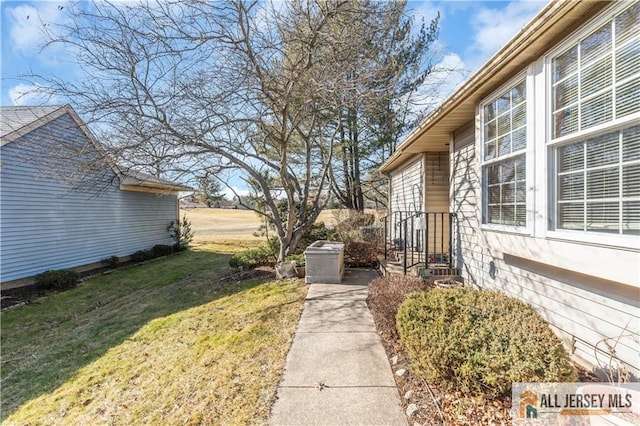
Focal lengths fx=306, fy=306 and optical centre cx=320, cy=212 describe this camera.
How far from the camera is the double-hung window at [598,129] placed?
232cm

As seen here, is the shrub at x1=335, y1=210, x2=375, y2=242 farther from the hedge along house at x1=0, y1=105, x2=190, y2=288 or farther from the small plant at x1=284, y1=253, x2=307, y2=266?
the hedge along house at x1=0, y1=105, x2=190, y2=288

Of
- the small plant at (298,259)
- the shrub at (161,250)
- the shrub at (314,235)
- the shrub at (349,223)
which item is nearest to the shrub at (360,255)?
the shrub at (349,223)

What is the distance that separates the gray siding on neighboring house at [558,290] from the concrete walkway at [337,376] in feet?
6.02

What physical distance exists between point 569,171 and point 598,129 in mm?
486

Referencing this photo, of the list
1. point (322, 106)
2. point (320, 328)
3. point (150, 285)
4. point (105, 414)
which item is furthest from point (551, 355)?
point (150, 285)

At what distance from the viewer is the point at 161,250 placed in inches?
561

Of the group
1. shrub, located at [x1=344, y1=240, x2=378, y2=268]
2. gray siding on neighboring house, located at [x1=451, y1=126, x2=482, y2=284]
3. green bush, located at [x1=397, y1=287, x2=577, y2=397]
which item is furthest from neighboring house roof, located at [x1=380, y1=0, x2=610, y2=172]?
shrub, located at [x1=344, y1=240, x2=378, y2=268]

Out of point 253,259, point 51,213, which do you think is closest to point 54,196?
point 51,213

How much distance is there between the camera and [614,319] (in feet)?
8.38

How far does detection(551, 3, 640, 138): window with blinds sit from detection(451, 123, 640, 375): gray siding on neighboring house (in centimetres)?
115

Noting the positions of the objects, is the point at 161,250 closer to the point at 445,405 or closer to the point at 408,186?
the point at 408,186

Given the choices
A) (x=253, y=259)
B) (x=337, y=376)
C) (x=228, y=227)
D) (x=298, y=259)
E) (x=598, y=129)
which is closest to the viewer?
(x=598, y=129)

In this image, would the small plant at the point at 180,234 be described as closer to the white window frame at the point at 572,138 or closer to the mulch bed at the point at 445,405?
the mulch bed at the point at 445,405

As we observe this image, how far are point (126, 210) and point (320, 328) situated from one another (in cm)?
1169
